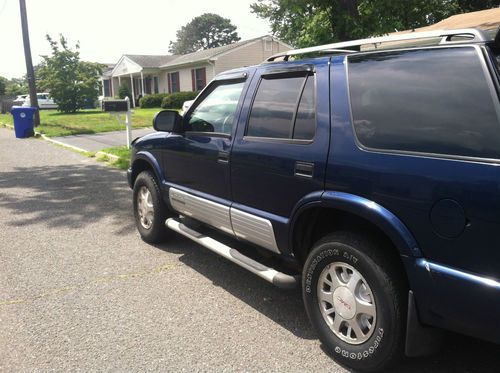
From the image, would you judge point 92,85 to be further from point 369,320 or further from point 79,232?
point 369,320

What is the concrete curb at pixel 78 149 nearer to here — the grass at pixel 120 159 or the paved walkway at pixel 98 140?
the grass at pixel 120 159

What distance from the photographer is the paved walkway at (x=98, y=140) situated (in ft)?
47.4

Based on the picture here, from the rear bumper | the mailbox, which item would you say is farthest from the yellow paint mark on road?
the mailbox

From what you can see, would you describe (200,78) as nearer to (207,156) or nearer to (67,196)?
(67,196)

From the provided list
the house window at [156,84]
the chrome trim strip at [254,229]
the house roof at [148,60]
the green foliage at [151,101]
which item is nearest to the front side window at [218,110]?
the chrome trim strip at [254,229]

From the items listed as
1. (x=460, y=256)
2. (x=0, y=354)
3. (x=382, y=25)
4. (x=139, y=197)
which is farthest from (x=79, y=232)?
(x=382, y=25)

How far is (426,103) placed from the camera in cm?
258

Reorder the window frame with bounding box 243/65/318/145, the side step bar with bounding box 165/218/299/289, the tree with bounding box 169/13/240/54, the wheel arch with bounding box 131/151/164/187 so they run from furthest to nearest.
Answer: the tree with bounding box 169/13/240/54 → the wheel arch with bounding box 131/151/164/187 → the side step bar with bounding box 165/218/299/289 → the window frame with bounding box 243/65/318/145

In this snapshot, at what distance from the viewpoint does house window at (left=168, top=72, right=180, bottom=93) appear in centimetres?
3800

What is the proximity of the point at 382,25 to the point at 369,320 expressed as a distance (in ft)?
20.8

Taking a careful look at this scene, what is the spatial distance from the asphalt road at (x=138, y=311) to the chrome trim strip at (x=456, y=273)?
2.83ft

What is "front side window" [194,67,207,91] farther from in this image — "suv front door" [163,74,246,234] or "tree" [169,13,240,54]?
"tree" [169,13,240,54]

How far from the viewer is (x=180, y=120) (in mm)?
4609

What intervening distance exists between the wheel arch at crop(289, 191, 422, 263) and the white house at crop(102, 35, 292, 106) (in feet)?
101
